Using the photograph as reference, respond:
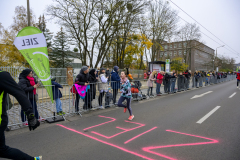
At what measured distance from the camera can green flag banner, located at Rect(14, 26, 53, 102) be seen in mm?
4895

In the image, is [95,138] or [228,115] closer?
[95,138]

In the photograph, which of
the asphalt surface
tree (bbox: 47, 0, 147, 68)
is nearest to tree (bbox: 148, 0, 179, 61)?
tree (bbox: 47, 0, 147, 68)

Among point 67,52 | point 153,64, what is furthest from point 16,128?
point 67,52

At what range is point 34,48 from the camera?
16.7 feet

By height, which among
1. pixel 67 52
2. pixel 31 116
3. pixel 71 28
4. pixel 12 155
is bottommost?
pixel 12 155

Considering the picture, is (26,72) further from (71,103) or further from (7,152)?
(71,103)

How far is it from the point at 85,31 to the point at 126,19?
17.1ft

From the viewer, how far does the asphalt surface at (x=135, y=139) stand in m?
3.32

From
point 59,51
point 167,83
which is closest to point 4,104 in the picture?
point 167,83

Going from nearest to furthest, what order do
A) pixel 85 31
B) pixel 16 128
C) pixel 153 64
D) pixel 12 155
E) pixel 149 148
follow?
1. pixel 12 155
2. pixel 149 148
3. pixel 16 128
4. pixel 85 31
5. pixel 153 64

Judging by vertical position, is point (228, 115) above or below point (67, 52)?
below

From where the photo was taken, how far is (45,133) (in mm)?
4570

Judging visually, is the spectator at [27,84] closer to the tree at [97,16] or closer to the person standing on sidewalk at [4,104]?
the person standing on sidewalk at [4,104]

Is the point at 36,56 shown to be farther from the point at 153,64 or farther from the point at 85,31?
the point at 153,64
